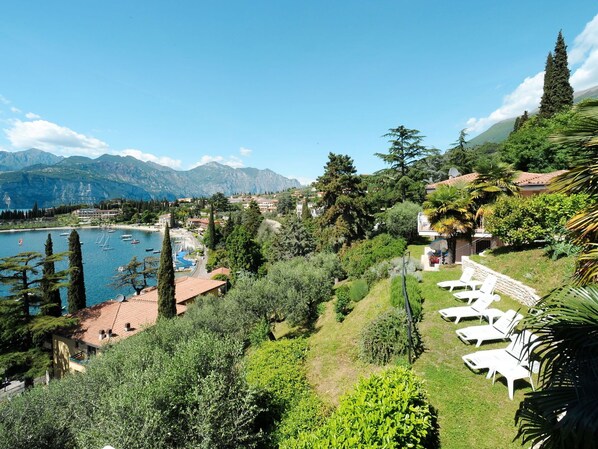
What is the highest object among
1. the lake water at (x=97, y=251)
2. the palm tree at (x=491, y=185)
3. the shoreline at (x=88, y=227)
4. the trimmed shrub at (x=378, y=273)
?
the palm tree at (x=491, y=185)

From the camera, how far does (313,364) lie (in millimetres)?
11922

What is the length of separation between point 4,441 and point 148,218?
541 feet

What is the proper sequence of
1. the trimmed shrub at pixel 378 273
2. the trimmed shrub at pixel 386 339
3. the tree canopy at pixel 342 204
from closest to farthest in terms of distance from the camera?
the trimmed shrub at pixel 386 339
the trimmed shrub at pixel 378 273
the tree canopy at pixel 342 204

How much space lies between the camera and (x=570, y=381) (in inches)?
108

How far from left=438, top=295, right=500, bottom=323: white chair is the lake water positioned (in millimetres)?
53343

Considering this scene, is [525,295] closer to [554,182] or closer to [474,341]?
[474,341]

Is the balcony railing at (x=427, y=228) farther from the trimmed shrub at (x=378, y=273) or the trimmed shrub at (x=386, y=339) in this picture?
the trimmed shrub at (x=386, y=339)

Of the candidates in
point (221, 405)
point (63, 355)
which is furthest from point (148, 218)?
point (221, 405)

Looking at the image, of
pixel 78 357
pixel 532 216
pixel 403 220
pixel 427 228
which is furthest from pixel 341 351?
pixel 78 357

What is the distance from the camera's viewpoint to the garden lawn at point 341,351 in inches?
379

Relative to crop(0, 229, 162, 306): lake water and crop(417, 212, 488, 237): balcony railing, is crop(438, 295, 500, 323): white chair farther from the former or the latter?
crop(0, 229, 162, 306): lake water

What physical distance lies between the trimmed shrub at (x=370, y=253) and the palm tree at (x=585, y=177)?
1856 centimetres

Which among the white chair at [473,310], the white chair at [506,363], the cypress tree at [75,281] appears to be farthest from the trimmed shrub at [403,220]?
the cypress tree at [75,281]

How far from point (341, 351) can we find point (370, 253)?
1343cm
